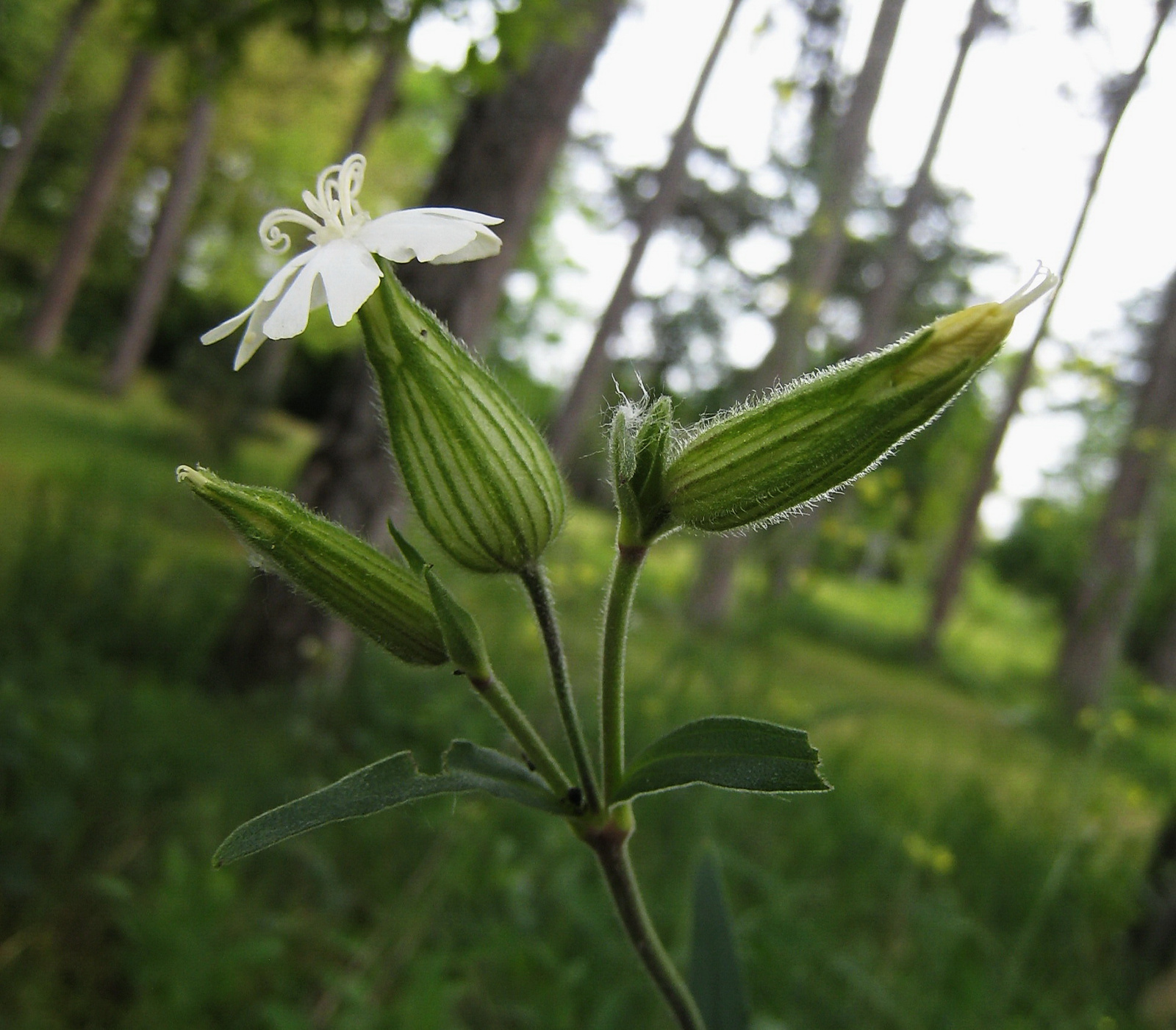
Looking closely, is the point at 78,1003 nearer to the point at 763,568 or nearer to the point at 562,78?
the point at 763,568

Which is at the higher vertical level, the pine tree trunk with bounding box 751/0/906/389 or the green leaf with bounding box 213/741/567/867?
the pine tree trunk with bounding box 751/0/906/389

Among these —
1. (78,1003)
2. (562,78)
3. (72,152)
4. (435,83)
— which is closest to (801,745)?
(78,1003)

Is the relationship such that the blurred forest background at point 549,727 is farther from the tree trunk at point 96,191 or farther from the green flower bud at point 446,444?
the tree trunk at point 96,191

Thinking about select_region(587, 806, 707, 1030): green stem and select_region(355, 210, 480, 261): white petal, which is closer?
select_region(355, 210, 480, 261): white petal

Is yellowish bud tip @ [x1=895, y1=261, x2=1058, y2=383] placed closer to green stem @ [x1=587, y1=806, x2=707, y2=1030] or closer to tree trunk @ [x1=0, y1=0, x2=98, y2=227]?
green stem @ [x1=587, y1=806, x2=707, y2=1030]

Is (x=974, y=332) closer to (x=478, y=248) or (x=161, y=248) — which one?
(x=478, y=248)

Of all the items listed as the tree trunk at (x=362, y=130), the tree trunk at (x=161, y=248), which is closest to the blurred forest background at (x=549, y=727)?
the tree trunk at (x=362, y=130)

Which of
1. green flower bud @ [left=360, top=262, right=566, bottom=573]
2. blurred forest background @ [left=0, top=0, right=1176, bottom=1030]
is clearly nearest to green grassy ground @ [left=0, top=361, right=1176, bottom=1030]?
blurred forest background @ [left=0, top=0, right=1176, bottom=1030]
